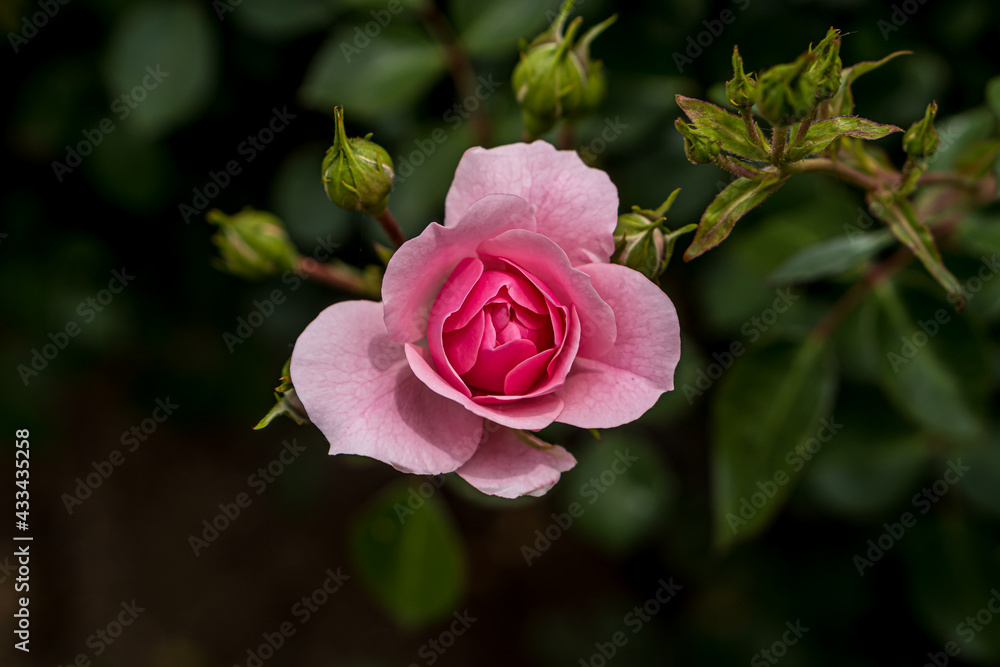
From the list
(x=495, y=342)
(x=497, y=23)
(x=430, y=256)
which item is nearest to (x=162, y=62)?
(x=497, y=23)

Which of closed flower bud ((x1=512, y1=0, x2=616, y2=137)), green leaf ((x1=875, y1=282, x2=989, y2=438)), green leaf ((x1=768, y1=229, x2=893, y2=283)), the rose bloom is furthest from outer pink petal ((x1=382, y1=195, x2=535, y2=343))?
green leaf ((x1=875, y1=282, x2=989, y2=438))

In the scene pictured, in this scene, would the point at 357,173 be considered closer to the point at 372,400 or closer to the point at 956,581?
the point at 372,400

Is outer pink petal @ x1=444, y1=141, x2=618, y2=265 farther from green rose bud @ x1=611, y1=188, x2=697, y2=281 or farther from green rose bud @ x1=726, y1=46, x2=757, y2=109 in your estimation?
green rose bud @ x1=726, y1=46, x2=757, y2=109

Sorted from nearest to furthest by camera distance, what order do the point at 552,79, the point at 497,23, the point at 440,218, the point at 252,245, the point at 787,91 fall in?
1. the point at 787,91
2. the point at 552,79
3. the point at 252,245
4. the point at 497,23
5. the point at 440,218

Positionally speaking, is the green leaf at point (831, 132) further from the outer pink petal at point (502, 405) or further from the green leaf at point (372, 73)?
the green leaf at point (372, 73)

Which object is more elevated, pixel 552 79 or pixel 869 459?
pixel 552 79

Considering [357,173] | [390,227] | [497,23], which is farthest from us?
[497,23]

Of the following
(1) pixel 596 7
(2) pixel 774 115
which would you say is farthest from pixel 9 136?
(2) pixel 774 115

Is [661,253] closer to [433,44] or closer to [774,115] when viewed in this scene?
[774,115]
